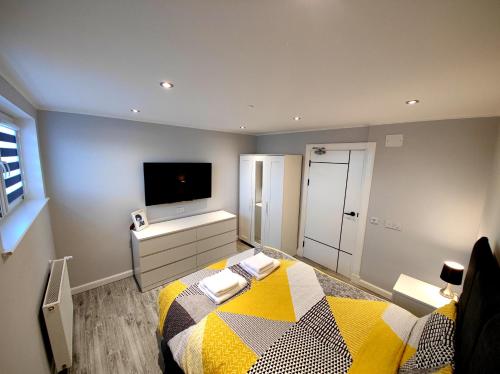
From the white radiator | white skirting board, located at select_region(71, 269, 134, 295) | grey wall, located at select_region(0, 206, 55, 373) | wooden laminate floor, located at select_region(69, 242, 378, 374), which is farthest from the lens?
white skirting board, located at select_region(71, 269, 134, 295)

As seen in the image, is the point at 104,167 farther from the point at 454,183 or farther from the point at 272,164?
the point at 454,183

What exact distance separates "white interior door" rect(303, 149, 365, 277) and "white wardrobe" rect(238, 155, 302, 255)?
0.82 feet

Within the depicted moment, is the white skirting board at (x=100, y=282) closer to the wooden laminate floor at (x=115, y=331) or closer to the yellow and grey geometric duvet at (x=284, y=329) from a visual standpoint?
the wooden laminate floor at (x=115, y=331)

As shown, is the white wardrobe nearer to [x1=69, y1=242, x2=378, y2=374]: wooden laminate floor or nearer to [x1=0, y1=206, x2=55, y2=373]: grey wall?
[x1=69, y1=242, x2=378, y2=374]: wooden laminate floor

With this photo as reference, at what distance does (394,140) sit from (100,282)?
4.29 meters

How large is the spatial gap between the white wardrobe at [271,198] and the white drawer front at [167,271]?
132 centimetres

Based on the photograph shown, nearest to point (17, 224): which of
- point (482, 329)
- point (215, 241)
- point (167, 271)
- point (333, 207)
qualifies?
point (167, 271)

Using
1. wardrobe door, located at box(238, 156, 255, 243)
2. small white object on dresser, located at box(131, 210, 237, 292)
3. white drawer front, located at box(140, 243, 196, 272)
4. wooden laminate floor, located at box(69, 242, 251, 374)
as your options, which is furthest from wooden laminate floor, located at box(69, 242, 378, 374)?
wardrobe door, located at box(238, 156, 255, 243)

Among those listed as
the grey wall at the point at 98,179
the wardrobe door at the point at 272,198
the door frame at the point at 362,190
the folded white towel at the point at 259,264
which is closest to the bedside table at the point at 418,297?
the door frame at the point at 362,190

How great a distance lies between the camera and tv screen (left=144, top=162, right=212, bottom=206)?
114 inches

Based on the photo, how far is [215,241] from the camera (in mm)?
3326

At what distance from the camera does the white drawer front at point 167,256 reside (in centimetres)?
259

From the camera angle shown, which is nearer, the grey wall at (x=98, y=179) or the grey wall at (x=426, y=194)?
the grey wall at (x=426, y=194)

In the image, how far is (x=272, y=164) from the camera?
3369 mm
